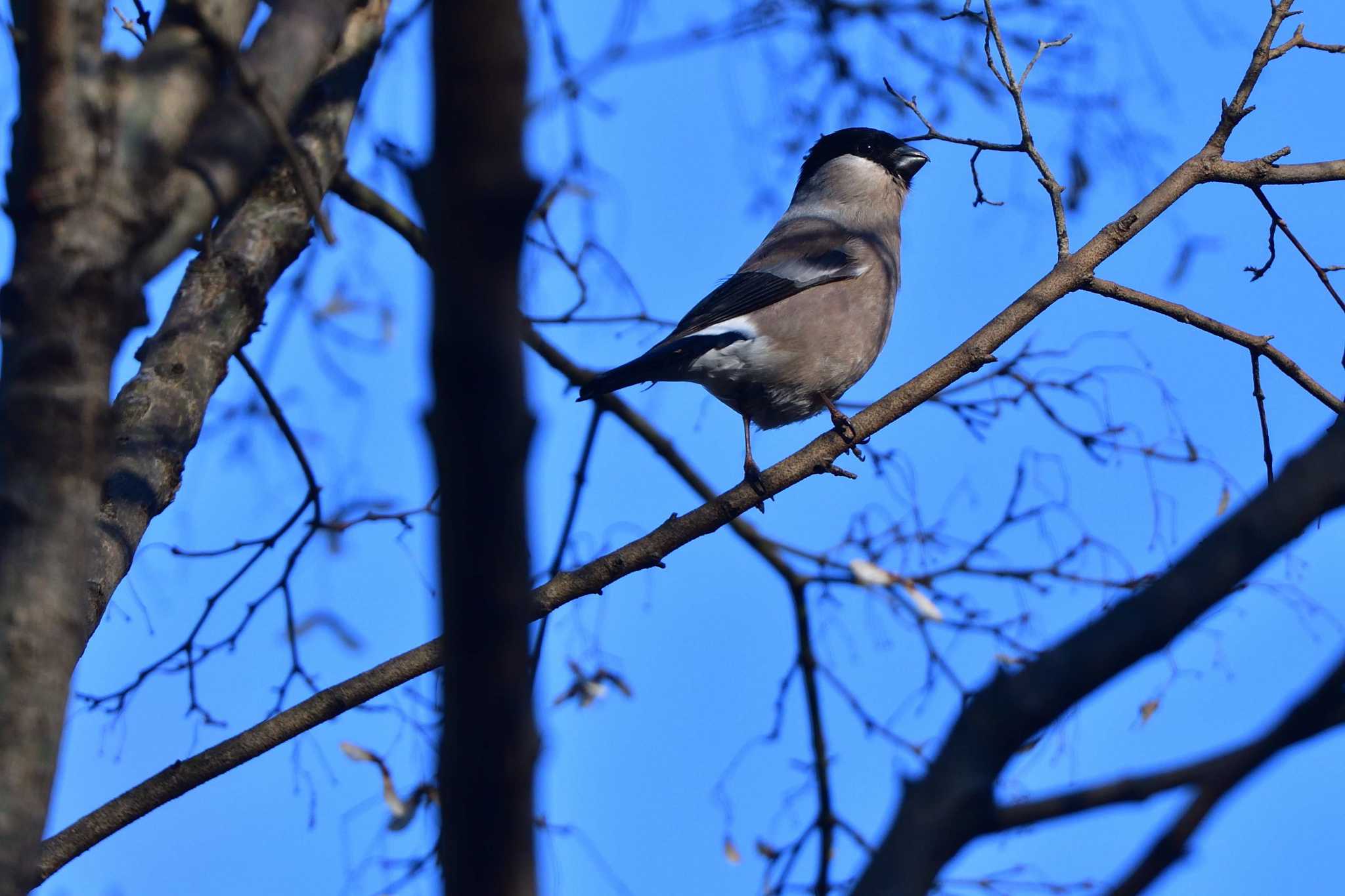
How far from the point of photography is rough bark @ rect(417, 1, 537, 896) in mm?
1198

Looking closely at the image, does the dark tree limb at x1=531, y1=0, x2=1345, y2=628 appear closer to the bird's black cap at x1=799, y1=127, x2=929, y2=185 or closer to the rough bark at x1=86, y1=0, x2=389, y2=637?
the rough bark at x1=86, y1=0, x2=389, y2=637

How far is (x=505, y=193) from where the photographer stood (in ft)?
3.94

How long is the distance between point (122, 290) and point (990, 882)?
3.53 m

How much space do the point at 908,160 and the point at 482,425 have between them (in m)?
5.71

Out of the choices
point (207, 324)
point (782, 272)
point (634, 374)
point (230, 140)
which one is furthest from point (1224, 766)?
point (782, 272)

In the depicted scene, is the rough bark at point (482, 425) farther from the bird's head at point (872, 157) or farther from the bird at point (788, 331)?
the bird's head at point (872, 157)

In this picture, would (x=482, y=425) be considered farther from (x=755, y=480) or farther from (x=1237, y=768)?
(x=755, y=480)

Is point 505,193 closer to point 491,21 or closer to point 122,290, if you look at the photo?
point 491,21

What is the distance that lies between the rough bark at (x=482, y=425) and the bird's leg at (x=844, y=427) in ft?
8.26

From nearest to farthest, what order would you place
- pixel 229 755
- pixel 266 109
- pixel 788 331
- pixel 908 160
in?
pixel 266 109 → pixel 229 755 → pixel 788 331 → pixel 908 160

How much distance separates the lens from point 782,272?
5.40 metres

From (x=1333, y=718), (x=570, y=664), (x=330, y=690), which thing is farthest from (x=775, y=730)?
(x=1333, y=718)

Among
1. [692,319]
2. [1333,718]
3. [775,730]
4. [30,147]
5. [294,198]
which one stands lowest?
[1333,718]

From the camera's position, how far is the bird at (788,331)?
482 centimetres
